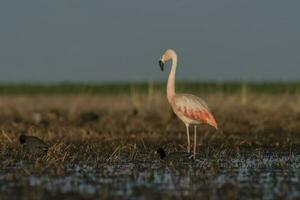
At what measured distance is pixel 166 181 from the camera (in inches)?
408

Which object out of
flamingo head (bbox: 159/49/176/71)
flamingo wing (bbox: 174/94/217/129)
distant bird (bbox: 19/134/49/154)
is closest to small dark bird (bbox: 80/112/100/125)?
flamingo head (bbox: 159/49/176/71)

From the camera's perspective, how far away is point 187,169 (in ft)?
38.1

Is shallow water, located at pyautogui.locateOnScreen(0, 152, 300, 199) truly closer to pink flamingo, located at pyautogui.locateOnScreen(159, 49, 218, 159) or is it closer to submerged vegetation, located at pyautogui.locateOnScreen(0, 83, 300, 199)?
submerged vegetation, located at pyautogui.locateOnScreen(0, 83, 300, 199)

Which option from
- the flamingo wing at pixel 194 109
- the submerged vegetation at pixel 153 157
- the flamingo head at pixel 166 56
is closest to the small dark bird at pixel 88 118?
the submerged vegetation at pixel 153 157

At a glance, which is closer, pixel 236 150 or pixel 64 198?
pixel 64 198

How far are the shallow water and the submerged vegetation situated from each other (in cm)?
1

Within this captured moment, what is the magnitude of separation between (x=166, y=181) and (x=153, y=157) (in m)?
2.87

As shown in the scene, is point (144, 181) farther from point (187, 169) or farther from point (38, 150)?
point (38, 150)

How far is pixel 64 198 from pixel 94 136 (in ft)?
25.7

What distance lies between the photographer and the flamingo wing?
1408 centimetres

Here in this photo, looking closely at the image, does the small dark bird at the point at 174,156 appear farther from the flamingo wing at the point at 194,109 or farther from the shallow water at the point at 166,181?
the flamingo wing at the point at 194,109

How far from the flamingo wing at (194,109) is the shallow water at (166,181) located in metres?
1.33

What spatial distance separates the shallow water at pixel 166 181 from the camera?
364 inches

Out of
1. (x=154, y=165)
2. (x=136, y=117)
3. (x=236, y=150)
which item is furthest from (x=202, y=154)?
(x=136, y=117)
